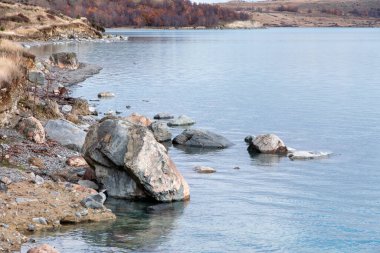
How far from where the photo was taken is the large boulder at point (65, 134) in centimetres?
2720

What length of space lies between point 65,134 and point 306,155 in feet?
31.2

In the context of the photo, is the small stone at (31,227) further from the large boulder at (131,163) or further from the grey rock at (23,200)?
the large boulder at (131,163)

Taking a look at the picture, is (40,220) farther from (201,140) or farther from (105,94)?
(105,94)

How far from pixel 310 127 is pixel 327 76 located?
1206 inches

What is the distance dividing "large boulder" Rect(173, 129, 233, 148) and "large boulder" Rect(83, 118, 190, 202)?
926 centimetres

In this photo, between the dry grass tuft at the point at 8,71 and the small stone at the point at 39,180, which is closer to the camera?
the small stone at the point at 39,180

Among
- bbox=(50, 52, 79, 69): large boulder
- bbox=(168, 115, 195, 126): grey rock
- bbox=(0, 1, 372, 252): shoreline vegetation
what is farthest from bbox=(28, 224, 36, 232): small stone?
bbox=(50, 52, 79, 69): large boulder

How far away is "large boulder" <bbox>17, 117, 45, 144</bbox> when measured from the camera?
86.3ft

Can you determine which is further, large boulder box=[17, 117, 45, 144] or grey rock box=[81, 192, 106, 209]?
large boulder box=[17, 117, 45, 144]

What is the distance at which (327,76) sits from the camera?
6700 cm

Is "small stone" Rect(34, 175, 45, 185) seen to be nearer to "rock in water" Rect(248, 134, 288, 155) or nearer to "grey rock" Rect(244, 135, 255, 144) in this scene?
"rock in water" Rect(248, 134, 288, 155)

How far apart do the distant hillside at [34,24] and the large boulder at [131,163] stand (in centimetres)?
7962

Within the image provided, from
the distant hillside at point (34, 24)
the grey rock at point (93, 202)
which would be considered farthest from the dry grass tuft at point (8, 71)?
the distant hillside at point (34, 24)

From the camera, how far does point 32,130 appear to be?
26.5 m
